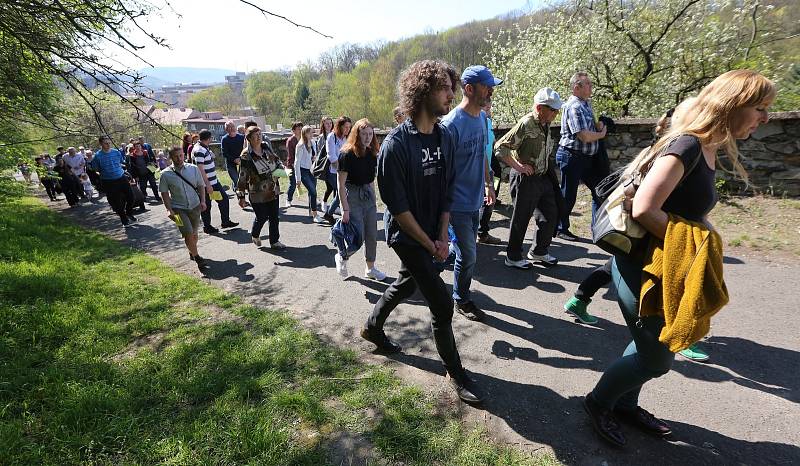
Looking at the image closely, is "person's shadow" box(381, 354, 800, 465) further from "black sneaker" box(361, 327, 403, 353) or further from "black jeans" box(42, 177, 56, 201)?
"black jeans" box(42, 177, 56, 201)

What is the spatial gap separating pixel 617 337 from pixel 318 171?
170 inches

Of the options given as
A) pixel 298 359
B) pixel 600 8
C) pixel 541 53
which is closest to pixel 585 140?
pixel 298 359

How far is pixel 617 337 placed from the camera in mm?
3256

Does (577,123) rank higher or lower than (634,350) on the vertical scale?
higher

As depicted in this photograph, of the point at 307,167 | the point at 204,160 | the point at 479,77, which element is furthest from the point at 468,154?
the point at 204,160

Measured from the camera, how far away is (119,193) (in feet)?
29.3

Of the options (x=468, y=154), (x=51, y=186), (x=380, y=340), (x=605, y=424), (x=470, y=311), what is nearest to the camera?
(x=605, y=424)

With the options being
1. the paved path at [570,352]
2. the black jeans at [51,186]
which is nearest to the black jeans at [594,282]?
the paved path at [570,352]

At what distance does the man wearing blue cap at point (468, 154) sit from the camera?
128 inches

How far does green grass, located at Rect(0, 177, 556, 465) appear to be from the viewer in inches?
90.7

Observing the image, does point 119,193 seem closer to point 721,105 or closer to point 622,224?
point 622,224

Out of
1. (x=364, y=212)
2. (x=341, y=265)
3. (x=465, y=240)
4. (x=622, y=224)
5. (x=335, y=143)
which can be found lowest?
(x=341, y=265)

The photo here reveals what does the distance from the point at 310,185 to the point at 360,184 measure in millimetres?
3675

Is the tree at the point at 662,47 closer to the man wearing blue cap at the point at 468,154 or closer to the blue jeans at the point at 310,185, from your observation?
the blue jeans at the point at 310,185
